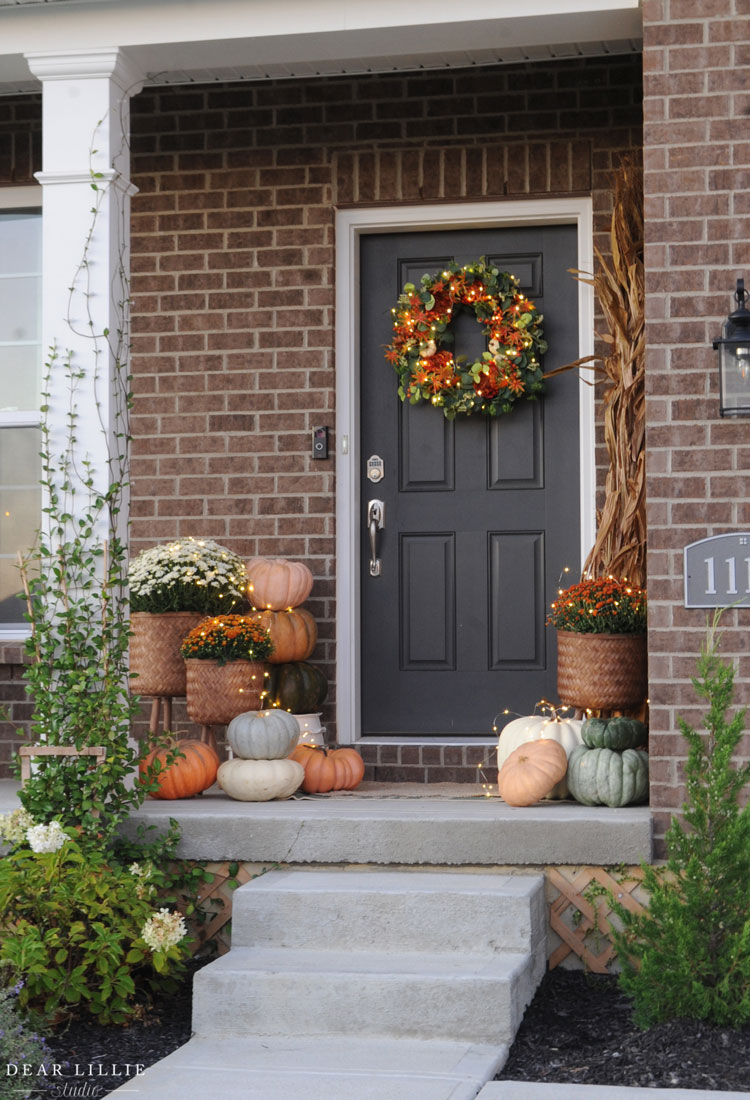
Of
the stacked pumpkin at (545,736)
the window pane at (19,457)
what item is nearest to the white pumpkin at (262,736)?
the stacked pumpkin at (545,736)

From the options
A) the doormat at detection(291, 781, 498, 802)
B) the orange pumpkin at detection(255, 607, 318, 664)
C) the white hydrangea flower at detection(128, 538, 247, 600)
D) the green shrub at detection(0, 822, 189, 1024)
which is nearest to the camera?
the green shrub at detection(0, 822, 189, 1024)

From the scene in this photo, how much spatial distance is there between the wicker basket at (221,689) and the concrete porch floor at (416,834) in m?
0.61

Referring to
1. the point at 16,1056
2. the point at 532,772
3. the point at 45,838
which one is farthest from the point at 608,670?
the point at 16,1056

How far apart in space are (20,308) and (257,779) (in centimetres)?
279

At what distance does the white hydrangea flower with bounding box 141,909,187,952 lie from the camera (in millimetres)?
3949

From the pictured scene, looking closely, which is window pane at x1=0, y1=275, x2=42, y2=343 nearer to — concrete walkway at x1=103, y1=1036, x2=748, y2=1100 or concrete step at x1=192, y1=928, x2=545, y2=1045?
concrete step at x1=192, y1=928, x2=545, y2=1045

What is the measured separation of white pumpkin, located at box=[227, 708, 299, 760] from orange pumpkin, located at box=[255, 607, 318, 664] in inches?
22.7

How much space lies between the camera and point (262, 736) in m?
4.97

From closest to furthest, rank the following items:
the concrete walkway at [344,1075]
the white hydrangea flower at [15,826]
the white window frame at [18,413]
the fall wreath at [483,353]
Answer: the concrete walkway at [344,1075], the white hydrangea flower at [15,826], the fall wreath at [483,353], the white window frame at [18,413]

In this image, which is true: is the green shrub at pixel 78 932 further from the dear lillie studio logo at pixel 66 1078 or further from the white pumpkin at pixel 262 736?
the white pumpkin at pixel 262 736

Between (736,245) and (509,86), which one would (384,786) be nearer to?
(736,245)

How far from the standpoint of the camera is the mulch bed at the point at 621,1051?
3.36 meters

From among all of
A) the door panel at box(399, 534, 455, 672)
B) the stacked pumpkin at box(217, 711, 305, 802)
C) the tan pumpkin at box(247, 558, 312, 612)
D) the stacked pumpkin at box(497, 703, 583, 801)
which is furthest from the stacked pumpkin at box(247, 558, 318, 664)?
the stacked pumpkin at box(497, 703, 583, 801)

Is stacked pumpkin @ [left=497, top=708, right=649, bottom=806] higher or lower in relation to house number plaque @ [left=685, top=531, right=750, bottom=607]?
lower
